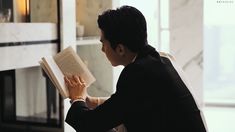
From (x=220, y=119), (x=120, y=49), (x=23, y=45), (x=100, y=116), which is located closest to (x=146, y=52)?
(x=120, y=49)

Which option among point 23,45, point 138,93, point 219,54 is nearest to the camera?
point 138,93

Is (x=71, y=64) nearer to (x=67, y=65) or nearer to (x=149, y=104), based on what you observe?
Result: (x=67, y=65)

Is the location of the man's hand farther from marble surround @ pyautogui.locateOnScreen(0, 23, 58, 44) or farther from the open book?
marble surround @ pyautogui.locateOnScreen(0, 23, 58, 44)

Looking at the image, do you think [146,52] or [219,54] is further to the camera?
[219,54]

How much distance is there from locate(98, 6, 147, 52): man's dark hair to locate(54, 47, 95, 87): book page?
0.88 feet

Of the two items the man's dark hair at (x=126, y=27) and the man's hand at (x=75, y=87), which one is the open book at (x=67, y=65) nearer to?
the man's hand at (x=75, y=87)

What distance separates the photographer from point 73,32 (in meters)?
2.04

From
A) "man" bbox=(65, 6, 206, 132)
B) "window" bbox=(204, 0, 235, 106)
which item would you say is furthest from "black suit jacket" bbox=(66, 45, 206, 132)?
"window" bbox=(204, 0, 235, 106)

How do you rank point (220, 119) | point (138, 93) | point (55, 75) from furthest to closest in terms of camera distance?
1. point (220, 119)
2. point (55, 75)
3. point (138, 93)

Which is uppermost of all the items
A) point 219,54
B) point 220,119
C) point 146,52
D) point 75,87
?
→ point 146,52

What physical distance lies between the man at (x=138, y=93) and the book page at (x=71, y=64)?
0.23m

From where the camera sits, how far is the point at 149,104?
1229 mm

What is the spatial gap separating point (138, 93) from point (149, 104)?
0.05 metres

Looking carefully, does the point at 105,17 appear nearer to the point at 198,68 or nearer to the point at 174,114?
the point at 174,114
